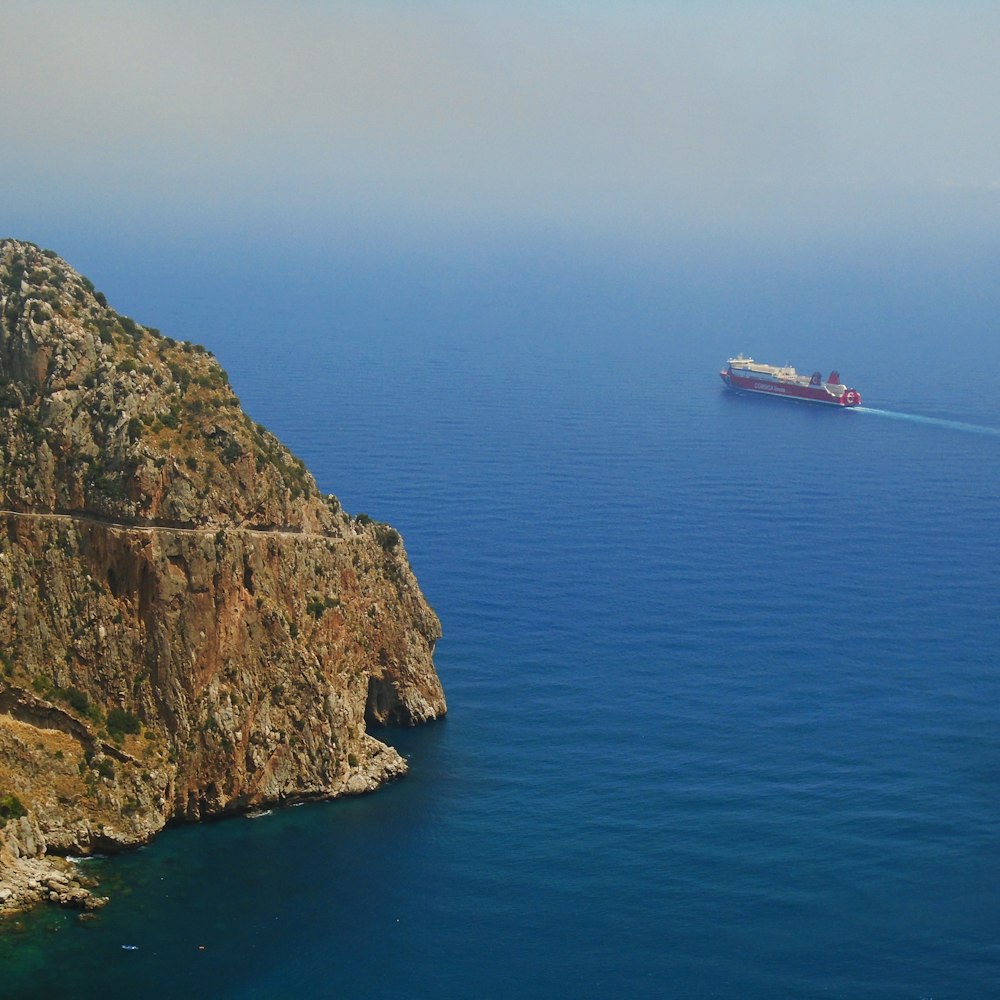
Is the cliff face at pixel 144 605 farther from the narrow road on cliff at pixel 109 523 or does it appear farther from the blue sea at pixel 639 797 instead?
the blue sea at pixel 639 797

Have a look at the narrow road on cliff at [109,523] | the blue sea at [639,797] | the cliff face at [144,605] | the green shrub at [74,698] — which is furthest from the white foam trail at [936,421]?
the green shrub at [74,698]

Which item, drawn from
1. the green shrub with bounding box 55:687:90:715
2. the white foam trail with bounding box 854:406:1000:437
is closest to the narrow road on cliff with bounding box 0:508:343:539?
the green shrub with bounding box 55:687:90:715

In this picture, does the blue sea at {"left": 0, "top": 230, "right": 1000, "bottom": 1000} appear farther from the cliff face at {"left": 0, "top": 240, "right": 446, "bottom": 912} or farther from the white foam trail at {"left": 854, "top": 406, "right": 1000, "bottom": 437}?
the white foam trail at {"left": 854, "top": 406, "right": 1000, "bottom": 437}

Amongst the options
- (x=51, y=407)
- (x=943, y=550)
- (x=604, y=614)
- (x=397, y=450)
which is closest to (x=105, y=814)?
(x=51, y=407)

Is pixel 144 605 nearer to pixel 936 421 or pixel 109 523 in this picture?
pixel 109 523

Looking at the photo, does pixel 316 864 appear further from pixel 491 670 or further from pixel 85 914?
pixel 491 670
